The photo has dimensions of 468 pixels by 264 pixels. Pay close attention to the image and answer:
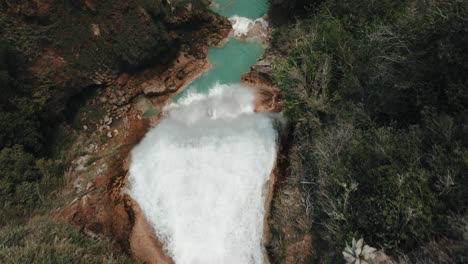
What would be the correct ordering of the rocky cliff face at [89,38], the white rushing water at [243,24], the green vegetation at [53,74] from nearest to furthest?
the green vegetation at [53,74] < the rocky cliff face at [89,38] < the white rushing water at [243,24]

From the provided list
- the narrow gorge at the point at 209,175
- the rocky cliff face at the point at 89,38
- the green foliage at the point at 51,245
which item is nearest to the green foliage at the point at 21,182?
the green foliage at the point at 51,245

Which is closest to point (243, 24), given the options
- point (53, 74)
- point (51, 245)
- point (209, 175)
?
point (209, 175)

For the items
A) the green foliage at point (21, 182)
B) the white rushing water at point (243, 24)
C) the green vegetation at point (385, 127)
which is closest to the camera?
the green vegetation at point (385, 127)

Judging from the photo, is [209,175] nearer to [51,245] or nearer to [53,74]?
[51,245]

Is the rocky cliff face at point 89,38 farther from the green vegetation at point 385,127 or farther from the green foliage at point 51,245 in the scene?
the green vegetation at point 385,127

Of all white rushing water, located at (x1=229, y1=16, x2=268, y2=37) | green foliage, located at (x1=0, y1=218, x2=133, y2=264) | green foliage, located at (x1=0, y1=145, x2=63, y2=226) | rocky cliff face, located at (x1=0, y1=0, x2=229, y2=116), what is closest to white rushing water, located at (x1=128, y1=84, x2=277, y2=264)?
green foliage, located at (x1=0, y1=218, x2=133, y2=264)

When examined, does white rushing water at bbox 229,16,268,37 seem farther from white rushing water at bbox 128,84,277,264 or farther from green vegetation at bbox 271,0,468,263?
green vegetation at bbox 271,0,468,263
